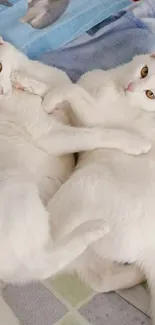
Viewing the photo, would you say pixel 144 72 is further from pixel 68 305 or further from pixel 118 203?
pixel 68 305

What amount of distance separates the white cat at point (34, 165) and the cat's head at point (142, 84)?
0.30 ft

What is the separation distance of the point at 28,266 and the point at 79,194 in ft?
0.65

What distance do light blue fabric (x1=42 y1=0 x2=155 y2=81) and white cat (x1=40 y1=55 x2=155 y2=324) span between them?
0.27 m

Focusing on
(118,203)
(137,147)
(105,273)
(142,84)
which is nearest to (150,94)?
(142,84)

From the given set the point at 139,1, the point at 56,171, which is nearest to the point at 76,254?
the point at 56,171

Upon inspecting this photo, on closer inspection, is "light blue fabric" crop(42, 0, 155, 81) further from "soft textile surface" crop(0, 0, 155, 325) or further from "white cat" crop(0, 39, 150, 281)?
"soft textile surface" crop(0, 0, 155, 325)

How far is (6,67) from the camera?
1281 millimetres

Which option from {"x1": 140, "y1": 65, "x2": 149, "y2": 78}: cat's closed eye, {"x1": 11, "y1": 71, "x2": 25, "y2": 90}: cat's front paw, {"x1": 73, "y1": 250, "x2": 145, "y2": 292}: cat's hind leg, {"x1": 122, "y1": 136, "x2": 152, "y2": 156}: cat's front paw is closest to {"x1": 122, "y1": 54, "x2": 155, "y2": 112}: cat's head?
{"x1": 140, "y1": 65, "x2": 149, "y2": 78}: cat's closed eye

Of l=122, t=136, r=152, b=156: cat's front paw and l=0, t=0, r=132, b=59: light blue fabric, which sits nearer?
l=122, t=136, r=152, b=156: cat's front paw

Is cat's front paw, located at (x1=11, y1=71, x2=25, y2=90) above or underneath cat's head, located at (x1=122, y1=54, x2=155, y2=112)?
above

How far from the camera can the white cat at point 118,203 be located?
1.05 metres

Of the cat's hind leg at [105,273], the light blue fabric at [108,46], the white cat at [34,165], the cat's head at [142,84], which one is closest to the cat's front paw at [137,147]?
the white cat at [34,165]

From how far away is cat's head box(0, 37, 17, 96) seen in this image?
4.16ft

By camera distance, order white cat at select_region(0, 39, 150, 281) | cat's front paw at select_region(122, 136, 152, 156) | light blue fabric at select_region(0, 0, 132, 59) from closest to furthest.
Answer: white cat at select_region(0, 39, 150, 281)
cat's front paw at select_region(122, 136, 152, 156)
light blue fabric at select_region(0, 0, 132, 59)
